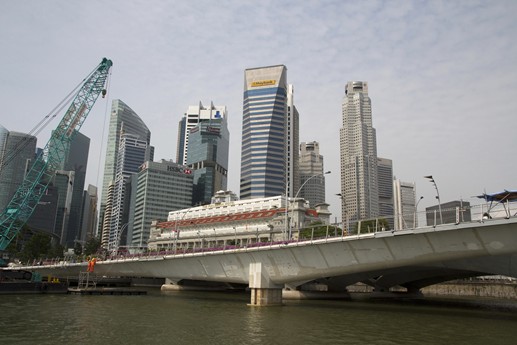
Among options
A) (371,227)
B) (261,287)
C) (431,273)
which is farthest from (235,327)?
(431,273)

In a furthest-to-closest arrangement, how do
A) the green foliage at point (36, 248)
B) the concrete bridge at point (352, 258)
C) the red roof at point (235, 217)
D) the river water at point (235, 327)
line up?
1. the red roof at point (235, 217)
2. the green foliage at point (36, 248)
3. the concrete bridge at point (352, 258)
4. the river water at point (235, 327)

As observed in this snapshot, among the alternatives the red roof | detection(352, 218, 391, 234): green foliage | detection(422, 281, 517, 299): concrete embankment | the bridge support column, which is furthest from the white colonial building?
the bridge support column

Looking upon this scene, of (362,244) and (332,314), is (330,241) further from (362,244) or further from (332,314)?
(332,314)

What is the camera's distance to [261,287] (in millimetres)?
48906

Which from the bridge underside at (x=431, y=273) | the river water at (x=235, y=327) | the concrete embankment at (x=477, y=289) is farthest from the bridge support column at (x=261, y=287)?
the concrete embankment at (x=477, y=289)

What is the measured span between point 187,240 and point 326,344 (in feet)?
437

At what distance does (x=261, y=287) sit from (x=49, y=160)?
60.6 m

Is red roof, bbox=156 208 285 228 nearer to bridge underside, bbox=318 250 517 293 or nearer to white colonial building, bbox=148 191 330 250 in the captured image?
white colonial building, bbox=148 191 330 250

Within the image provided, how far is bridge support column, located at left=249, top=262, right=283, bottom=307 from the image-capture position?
49000 millimetres

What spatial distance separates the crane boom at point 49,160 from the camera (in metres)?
Answer: 87.7

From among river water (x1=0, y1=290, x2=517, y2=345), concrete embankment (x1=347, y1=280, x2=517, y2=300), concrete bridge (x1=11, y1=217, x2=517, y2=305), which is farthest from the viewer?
concrete embankment (x1=347, y1=280, x2=517, y2=300)

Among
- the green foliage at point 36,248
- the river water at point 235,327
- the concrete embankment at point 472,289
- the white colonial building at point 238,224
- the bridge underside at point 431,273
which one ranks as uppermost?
the white colonial building at point 238,224

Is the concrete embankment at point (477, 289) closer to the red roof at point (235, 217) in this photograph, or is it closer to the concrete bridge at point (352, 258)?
the concrete bridge at point (352, 258)

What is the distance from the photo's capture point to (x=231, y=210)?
175 metres
